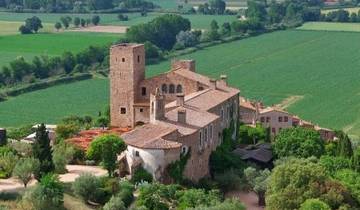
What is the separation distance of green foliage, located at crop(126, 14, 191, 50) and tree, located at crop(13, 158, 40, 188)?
3550 inches

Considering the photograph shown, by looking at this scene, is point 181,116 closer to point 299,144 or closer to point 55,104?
point 299,144

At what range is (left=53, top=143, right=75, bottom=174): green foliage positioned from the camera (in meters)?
56.3

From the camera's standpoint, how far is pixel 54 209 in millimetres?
48656

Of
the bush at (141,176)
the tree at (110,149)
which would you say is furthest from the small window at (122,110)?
the bush at (141,176)

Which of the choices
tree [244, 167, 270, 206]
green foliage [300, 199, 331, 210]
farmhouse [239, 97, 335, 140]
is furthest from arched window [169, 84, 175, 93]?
green foliage [300, 199, 331, 210]

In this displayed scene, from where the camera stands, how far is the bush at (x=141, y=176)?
54.5 meters

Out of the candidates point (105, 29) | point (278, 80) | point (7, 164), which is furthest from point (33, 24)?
point (7, 164)

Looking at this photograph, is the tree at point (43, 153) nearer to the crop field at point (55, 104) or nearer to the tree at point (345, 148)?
the tree at point (345, 148)

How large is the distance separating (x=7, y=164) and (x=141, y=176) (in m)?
8.39

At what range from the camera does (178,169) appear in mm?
56000

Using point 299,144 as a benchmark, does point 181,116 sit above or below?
above

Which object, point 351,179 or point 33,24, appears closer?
point 351,179

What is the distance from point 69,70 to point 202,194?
71.7 metres

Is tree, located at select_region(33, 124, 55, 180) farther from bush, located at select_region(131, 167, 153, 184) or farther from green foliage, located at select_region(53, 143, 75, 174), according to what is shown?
bush, located at select_region(131, 167, 153, 184)
